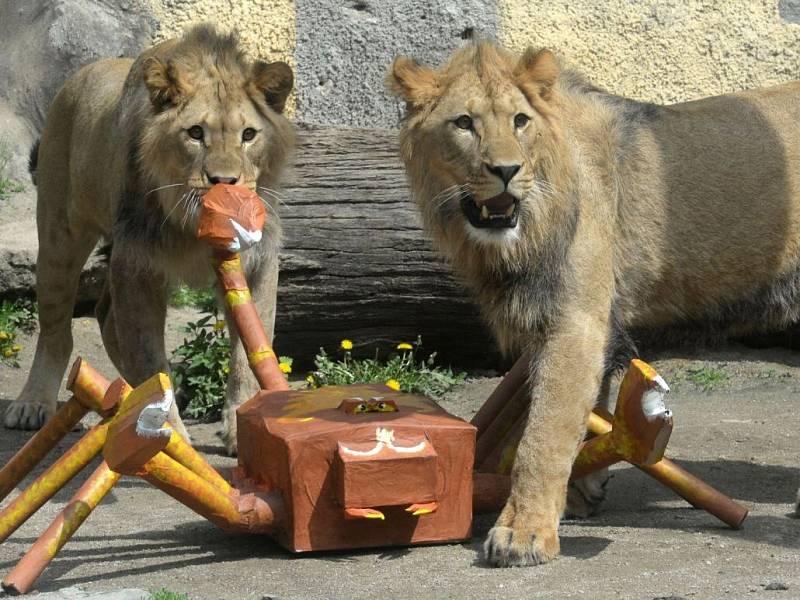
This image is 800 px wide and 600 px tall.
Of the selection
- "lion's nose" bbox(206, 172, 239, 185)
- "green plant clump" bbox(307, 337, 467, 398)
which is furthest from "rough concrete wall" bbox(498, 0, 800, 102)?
"lion's nose" bbox(206, 172, 239, 185)

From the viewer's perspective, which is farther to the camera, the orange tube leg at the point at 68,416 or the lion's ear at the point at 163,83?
the lion's ear at the point at 163,83

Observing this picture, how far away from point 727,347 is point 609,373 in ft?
9.15

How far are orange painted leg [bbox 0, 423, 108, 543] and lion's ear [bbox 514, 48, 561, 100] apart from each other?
173 centimetres

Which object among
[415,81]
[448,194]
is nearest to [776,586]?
[448,194]

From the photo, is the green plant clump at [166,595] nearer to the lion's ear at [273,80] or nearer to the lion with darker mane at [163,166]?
the lion with darker mane at [163,166]

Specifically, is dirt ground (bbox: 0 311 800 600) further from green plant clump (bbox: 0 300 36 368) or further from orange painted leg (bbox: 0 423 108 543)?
green plant clump (bbox: 0 300 36 368)

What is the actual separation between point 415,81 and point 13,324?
13.8 ft

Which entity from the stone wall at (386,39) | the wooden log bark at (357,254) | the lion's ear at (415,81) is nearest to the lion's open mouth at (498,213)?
the lion's ear at (415,81)

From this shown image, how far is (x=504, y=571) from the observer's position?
3.77 m

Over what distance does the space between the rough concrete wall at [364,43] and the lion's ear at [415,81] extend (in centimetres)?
346

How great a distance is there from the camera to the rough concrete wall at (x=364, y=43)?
25.5ft

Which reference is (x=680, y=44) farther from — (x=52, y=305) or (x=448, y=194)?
(x=448, y=194)

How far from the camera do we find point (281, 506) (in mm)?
3900

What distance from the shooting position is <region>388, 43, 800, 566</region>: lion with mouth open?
4.09 m
